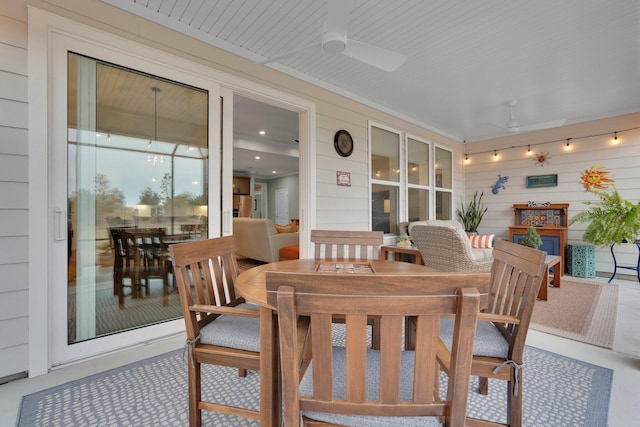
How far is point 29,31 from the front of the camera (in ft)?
6.15

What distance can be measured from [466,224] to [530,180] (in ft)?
4.68

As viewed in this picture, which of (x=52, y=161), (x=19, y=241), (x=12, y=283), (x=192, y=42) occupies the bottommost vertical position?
(x=12, y=283)

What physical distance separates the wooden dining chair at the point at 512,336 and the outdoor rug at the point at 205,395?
0.52 m

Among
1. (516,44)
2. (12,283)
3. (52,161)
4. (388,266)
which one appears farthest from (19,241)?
(516,44)

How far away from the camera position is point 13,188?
72.8 inches

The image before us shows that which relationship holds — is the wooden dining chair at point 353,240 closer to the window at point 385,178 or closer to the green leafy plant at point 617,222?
the window at point 385,178

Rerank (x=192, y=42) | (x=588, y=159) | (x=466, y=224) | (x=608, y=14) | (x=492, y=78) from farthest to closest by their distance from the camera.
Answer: (x=466, y=224) → (x=588, y=159) → (x=492, y=78) → (x=192, y=42) → (x=608, y=14)

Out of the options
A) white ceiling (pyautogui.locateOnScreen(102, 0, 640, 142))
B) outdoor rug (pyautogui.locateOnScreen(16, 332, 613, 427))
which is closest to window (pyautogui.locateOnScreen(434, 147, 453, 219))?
white ceiling (pyautogui.locateOnScreen(102, 0, 640, 142))

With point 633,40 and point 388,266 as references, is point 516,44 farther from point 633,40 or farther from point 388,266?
point 388,266

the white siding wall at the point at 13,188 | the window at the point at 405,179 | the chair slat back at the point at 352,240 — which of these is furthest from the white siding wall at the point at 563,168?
the white siding wall at the point at 13,188

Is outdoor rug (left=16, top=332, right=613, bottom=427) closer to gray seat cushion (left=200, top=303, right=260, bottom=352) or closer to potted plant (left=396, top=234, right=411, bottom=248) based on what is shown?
gray seat cushion (left=200, top=303, right=260, bottom=352)

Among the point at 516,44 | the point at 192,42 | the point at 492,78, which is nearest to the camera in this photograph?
the point at 192,42

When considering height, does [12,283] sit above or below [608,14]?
below

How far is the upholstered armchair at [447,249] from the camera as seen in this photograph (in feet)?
10.7
